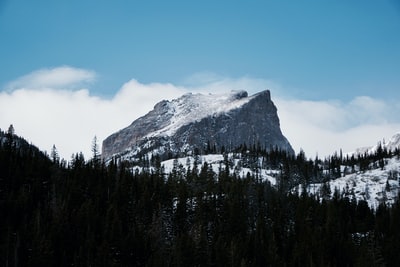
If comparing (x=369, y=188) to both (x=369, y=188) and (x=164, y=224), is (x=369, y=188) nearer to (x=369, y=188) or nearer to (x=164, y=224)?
(x=369, y=188)

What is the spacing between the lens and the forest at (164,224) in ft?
289

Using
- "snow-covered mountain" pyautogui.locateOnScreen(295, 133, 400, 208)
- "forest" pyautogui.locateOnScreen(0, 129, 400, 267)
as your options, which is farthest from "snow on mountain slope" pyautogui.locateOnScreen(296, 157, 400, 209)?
"forest" pyautogui.locateOnScreen(0, 129, 400, 267)

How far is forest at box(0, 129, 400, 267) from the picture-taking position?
88.1 metres

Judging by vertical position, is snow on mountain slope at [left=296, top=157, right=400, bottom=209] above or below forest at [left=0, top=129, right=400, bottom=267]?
above

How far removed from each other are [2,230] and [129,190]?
36039 mm

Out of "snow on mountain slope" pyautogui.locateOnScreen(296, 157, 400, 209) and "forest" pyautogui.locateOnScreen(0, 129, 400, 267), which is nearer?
"forest" pyautogui.locateOnScreen(0, 129, 400, 267)

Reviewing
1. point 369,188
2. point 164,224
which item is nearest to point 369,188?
point 369,188

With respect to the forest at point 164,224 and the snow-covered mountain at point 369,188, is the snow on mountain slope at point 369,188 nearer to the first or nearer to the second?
the snow-covered mountain at point 369,188

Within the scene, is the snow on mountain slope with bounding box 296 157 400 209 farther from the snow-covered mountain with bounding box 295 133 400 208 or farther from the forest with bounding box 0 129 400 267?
the forest with bounding box 0 129 400 267

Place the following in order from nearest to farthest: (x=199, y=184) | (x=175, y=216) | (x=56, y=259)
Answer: (x=56, y=259) < (x=175, y=216) < (x=199, y=184)

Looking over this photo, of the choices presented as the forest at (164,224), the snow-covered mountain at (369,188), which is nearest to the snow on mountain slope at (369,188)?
the snow-covered mountain at (369,188)

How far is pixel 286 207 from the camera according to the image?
129 meters

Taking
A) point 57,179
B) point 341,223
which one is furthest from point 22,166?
point 341,223

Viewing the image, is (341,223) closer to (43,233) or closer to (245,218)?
(245,218)
